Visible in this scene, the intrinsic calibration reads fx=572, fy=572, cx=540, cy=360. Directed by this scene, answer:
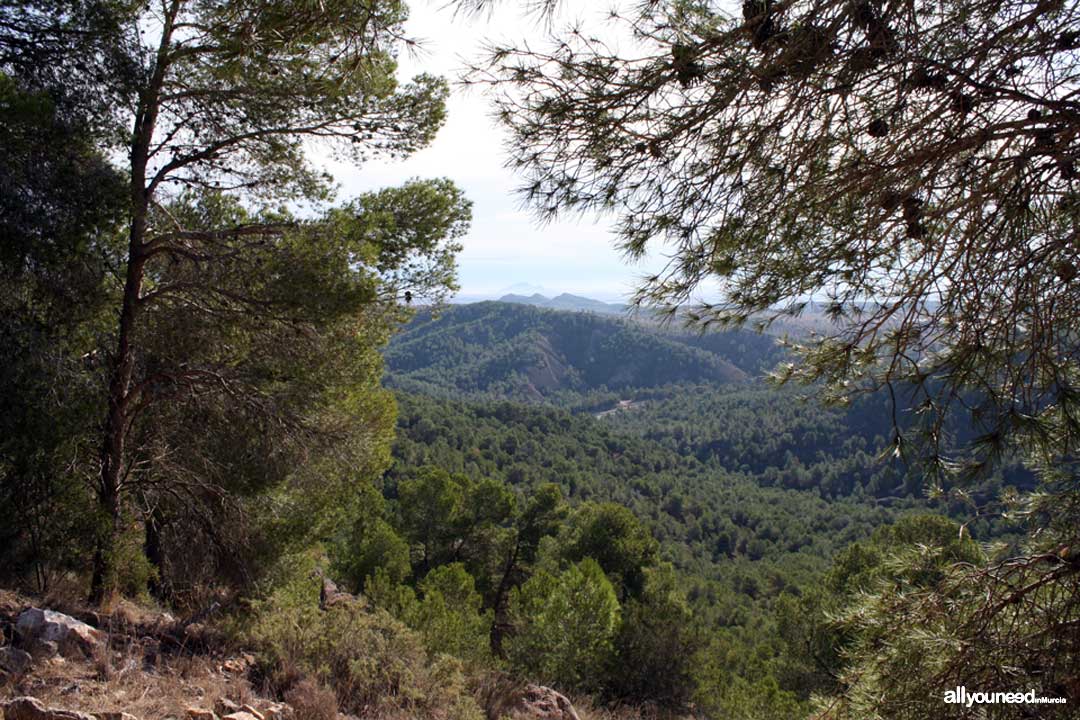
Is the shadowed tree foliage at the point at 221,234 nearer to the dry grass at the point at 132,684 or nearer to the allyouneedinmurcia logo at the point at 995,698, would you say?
the dry grass at the point at 132,684

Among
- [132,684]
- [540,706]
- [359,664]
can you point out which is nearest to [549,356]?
[540,706]

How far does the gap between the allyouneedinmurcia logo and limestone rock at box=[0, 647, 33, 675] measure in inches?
151

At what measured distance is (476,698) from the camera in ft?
16.1

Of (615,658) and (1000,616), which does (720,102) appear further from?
(615,658)

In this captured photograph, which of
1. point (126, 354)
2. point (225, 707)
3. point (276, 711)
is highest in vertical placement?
point (126, 354)

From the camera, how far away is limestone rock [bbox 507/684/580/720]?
4926 millimetres

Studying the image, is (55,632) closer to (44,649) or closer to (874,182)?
(44,649)

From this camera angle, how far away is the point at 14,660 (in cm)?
277

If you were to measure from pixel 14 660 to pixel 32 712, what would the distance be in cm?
80

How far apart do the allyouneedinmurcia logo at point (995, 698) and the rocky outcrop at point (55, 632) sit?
401 centimetres

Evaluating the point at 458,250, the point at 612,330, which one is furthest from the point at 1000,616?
the point at 612,330

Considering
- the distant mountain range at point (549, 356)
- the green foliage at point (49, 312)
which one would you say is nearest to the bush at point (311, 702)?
the green foliage at point (49, 312)

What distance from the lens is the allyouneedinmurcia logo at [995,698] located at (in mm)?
1618

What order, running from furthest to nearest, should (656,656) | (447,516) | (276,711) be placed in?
1. (447,516)
2. (656,656)
3. (276,711)
